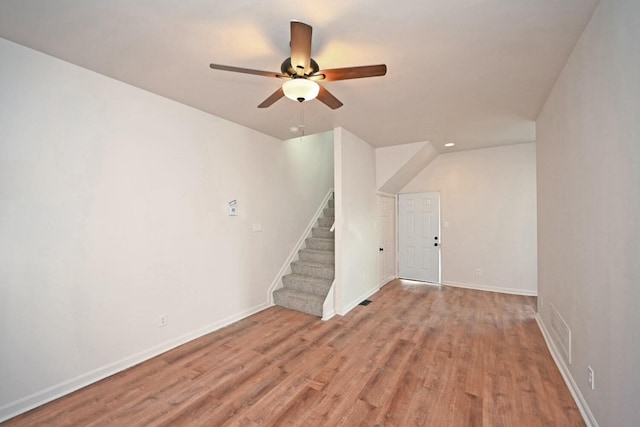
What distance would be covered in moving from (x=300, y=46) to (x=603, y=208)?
2.10 meters

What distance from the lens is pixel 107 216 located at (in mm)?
2326

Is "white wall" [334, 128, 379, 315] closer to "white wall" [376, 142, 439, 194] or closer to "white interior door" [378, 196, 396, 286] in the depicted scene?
"white wall" [376, 142, 439, 194]

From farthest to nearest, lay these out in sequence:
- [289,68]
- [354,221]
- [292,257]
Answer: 1. [292,257]
2. [354,221]
3. [289,68]

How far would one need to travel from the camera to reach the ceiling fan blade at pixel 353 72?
164 centimetres

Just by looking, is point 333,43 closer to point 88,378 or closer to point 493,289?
point 88,378

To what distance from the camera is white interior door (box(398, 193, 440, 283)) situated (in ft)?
17.5

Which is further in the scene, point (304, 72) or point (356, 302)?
point (356, 302)

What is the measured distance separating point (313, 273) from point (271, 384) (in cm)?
216

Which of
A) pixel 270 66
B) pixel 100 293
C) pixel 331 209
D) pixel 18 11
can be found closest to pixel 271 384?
pixel 100 293

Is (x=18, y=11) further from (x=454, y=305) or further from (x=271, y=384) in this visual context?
(x=454, y=305)

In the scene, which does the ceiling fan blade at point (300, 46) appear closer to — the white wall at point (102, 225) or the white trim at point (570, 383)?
the white wall at point (102, 225)

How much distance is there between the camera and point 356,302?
4.07 meters

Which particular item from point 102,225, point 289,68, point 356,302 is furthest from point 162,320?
point 289,68

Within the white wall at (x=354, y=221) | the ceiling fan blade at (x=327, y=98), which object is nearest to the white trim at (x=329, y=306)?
the white wall at (x=354, y=221)
